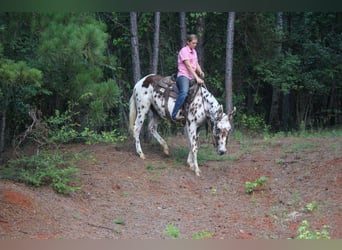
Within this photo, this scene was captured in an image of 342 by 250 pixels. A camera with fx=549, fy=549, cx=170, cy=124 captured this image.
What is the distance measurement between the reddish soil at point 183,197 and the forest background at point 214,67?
0.99 m

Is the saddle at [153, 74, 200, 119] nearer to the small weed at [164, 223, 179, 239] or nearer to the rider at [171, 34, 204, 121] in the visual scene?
the rider at [171, 34, 204, 121]

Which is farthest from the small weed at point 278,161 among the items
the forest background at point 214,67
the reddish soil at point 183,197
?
the forest background at point 214,67

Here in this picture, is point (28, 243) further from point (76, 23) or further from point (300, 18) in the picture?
point (300, 18)

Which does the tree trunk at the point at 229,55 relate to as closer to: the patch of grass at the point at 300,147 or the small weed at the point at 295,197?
the patch of grass at the point at 300,147

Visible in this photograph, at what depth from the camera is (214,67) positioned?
18.2 m

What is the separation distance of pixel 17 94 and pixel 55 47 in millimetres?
2196

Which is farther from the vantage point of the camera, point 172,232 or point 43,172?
point 43,172

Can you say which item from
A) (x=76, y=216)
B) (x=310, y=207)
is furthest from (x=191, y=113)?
(x=76, y=216)

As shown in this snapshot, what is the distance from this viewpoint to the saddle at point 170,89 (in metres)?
10.5

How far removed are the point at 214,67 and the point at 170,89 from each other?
7728 mm

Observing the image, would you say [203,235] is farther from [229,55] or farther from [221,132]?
[229,55]

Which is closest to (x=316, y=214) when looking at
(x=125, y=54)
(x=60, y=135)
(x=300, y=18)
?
(x=60, y=135)

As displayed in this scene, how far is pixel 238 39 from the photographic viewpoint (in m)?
17.3

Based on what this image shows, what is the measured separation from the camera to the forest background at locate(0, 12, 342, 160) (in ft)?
32.3
